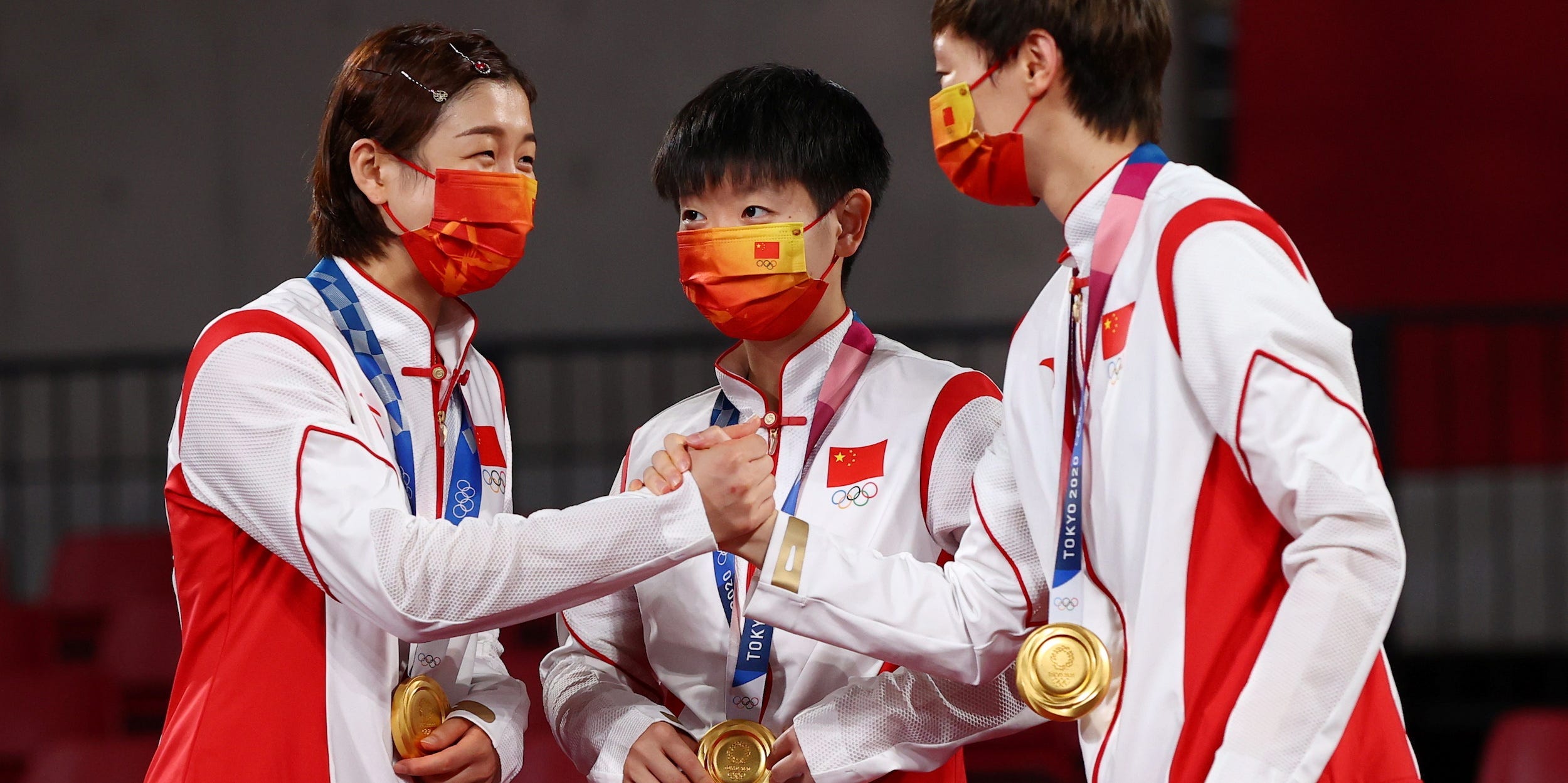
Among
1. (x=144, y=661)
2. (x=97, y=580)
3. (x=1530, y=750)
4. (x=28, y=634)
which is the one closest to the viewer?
(x=1530, y=750)

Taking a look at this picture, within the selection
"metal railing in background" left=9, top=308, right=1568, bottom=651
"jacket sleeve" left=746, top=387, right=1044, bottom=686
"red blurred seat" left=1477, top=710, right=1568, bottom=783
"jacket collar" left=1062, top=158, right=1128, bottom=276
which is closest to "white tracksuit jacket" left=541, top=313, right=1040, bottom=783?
"jacket sleeve" left=746, top=387, right=1044, bottom=686

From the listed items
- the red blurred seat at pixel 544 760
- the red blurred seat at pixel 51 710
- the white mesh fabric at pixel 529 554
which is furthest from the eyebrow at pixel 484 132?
the red blurred seat at pixel 51 710

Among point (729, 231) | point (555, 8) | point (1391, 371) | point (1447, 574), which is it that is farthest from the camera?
point (555, 8)

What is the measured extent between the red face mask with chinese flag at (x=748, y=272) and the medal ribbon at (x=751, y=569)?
12 centimetres

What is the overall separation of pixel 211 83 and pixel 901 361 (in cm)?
563

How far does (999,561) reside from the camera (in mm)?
1856

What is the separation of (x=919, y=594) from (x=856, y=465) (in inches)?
10.5

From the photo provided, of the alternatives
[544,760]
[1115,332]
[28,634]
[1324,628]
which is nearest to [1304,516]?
[1324,628]

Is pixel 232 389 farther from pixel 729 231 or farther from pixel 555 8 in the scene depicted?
pixel 555 8

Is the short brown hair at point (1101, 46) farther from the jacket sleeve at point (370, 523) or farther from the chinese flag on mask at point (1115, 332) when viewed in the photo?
the jacket sleeve at point (370, 523)

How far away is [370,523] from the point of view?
5.82 feet

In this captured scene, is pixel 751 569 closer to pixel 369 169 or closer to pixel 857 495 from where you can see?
pixel 857 495

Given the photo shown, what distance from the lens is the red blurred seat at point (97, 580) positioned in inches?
191

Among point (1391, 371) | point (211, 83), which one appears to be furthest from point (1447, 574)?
point (211, 83)
